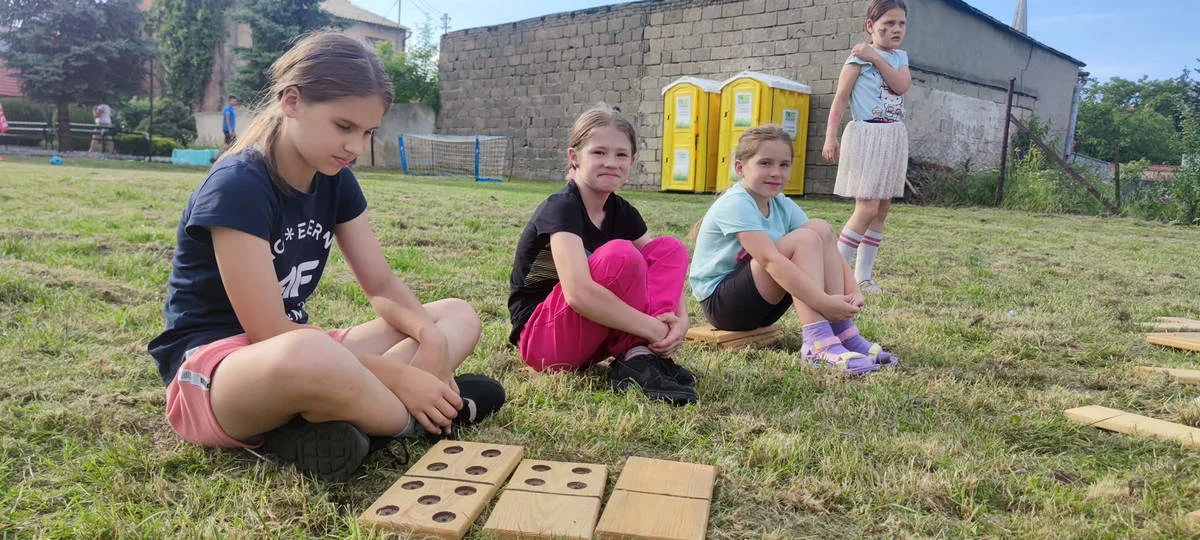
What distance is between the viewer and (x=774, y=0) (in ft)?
43.7

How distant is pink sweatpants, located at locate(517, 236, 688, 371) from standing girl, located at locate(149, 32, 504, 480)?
471mm

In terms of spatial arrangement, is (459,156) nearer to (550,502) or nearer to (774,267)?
(774,267)

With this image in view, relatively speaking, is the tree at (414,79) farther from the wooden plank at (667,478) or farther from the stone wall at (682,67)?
the wooden plank at (667,478)

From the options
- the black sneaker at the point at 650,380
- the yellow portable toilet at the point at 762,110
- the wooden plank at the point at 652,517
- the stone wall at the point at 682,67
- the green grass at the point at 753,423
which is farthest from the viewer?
the stone wall at the point at 682,67

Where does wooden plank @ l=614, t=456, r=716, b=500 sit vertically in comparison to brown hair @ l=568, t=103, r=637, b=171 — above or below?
below

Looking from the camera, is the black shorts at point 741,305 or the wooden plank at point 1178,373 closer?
the wooden plank at point 1178,373

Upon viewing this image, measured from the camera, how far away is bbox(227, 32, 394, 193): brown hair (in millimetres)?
1738

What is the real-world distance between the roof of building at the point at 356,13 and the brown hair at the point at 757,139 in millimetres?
41307

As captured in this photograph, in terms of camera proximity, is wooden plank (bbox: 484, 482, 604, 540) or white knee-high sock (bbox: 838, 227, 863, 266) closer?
wooden plank (bbox: 484, 482, 604, 540)

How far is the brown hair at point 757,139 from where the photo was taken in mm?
2943

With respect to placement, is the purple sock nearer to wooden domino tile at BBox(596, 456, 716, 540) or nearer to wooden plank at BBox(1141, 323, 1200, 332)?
wooden domino tile at BBox(596, 456, 716, 540)

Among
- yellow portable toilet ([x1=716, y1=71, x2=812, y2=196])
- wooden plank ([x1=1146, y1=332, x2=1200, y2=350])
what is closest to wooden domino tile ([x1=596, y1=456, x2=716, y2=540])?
wooden plank ([x1=1146, y1=332, x2=1200, y2=350])

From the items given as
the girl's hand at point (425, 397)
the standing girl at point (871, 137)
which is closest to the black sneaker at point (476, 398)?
the girl's hand at point (425, 397)

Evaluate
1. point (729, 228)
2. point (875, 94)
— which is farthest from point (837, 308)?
point (875, 94)
